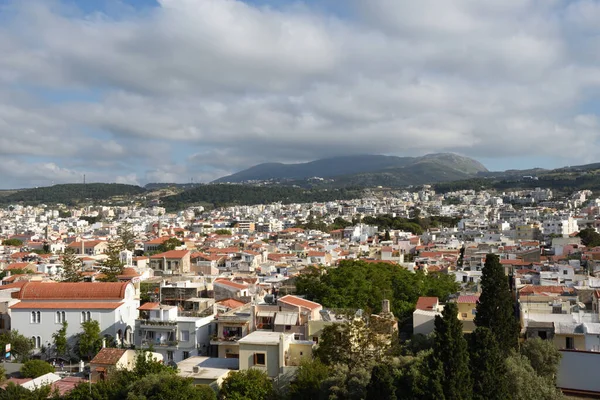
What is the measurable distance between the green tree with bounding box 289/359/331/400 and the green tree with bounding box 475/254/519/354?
22.0 feet

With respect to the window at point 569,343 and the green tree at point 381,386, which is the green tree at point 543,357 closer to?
the window at point 569,343

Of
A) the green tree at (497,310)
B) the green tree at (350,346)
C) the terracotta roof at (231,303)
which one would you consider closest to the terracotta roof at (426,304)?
the green tree at (497,310)

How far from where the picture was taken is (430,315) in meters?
29.3

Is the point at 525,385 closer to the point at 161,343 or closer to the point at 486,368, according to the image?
the point at 486,368

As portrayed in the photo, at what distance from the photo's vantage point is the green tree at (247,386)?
824 inches

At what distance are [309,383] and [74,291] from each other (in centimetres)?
1822

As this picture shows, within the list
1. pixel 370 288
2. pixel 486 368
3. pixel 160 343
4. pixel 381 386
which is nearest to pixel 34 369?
pixel 160 343

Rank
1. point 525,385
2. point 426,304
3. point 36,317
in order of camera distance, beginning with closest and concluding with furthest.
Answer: point 525,385
point 426,304
point 36,317

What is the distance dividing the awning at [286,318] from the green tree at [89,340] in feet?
32.8

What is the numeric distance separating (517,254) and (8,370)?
43771 mm

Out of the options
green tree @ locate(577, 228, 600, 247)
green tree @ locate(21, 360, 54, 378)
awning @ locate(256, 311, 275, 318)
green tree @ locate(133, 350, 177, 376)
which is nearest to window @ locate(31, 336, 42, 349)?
green tree @ locate(21, 360, 54, 378)

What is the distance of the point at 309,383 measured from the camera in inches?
827

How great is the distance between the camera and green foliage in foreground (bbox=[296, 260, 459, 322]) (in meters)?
34.5

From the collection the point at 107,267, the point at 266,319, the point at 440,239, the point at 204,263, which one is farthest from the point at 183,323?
the point at 440,239
